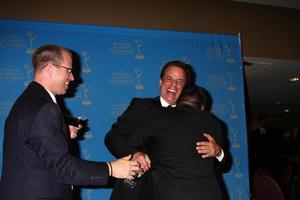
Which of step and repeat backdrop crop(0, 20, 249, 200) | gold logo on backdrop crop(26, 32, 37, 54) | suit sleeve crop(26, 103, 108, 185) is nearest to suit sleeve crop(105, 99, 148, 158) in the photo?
suit sleeve crop(26, 103, 108, 185)

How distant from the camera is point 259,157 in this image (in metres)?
4.63

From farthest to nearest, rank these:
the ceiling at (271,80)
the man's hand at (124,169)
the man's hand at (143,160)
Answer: the ceiling at (271,80)
the man's hand at (143,160)
the man's hand at (124,169)

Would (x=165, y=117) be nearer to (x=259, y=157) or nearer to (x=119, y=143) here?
(x=119, y=143)

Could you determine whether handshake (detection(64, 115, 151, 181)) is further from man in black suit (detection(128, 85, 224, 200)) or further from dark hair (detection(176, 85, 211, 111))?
dark hair (detection(176, 85, 211, 111))

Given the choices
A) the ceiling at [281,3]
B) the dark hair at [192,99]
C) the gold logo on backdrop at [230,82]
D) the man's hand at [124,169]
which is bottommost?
the man's hand at [124,169]

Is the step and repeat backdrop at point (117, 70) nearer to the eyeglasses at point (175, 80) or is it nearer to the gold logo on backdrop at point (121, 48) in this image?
the gold logo on backdrop at point (121, 48)

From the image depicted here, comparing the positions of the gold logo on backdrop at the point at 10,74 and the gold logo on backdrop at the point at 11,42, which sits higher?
the gold logo on backdrop at the point at 11,42

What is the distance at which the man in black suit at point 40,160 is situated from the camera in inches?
54.4

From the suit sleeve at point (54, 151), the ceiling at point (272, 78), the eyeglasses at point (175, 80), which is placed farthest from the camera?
the ceiling at point (272, 78)

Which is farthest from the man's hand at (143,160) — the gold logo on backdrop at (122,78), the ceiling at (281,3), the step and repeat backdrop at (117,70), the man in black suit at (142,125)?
the ceiling at (281,3)

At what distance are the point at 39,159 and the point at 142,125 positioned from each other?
68cm

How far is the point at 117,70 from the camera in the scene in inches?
119

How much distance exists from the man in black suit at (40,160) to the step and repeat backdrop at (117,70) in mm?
1327

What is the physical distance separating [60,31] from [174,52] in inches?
45.5
